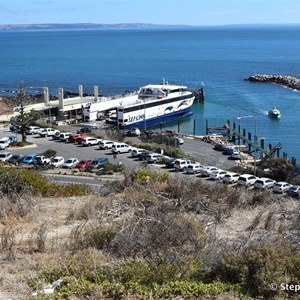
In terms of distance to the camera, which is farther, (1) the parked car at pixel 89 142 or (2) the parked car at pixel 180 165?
(1) the parked car at pixel 89 142

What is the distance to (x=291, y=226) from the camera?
1053 cm

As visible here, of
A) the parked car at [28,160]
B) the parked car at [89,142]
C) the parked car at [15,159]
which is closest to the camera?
the parked car at [28,160]

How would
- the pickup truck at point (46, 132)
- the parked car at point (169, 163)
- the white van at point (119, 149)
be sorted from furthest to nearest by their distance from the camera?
the pickup truck at point (46, 132)
the white van at point (119, 149)
the parked car at point (169, 163)

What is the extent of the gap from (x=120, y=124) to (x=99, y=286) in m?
46.2

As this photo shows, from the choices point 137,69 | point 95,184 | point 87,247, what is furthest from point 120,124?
point 137,69

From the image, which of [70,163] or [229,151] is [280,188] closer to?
[70,163]

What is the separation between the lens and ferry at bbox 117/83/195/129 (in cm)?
5425

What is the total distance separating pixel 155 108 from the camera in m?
58.6

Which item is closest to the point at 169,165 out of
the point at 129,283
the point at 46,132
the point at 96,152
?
the point at 96,152

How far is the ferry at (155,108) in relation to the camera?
54.2 metres

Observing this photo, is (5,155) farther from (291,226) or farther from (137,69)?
(137,69)

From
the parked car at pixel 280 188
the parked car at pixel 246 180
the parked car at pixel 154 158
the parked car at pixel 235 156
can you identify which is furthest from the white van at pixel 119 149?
the parked car at pixel 280 188

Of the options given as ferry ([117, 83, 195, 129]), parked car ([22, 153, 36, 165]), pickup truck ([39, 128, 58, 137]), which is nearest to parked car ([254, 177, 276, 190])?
parked car ([22, 153, 36, 165])

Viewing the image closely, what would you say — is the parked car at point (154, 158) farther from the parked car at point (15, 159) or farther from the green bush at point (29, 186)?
the green bush at point (29, 186)
